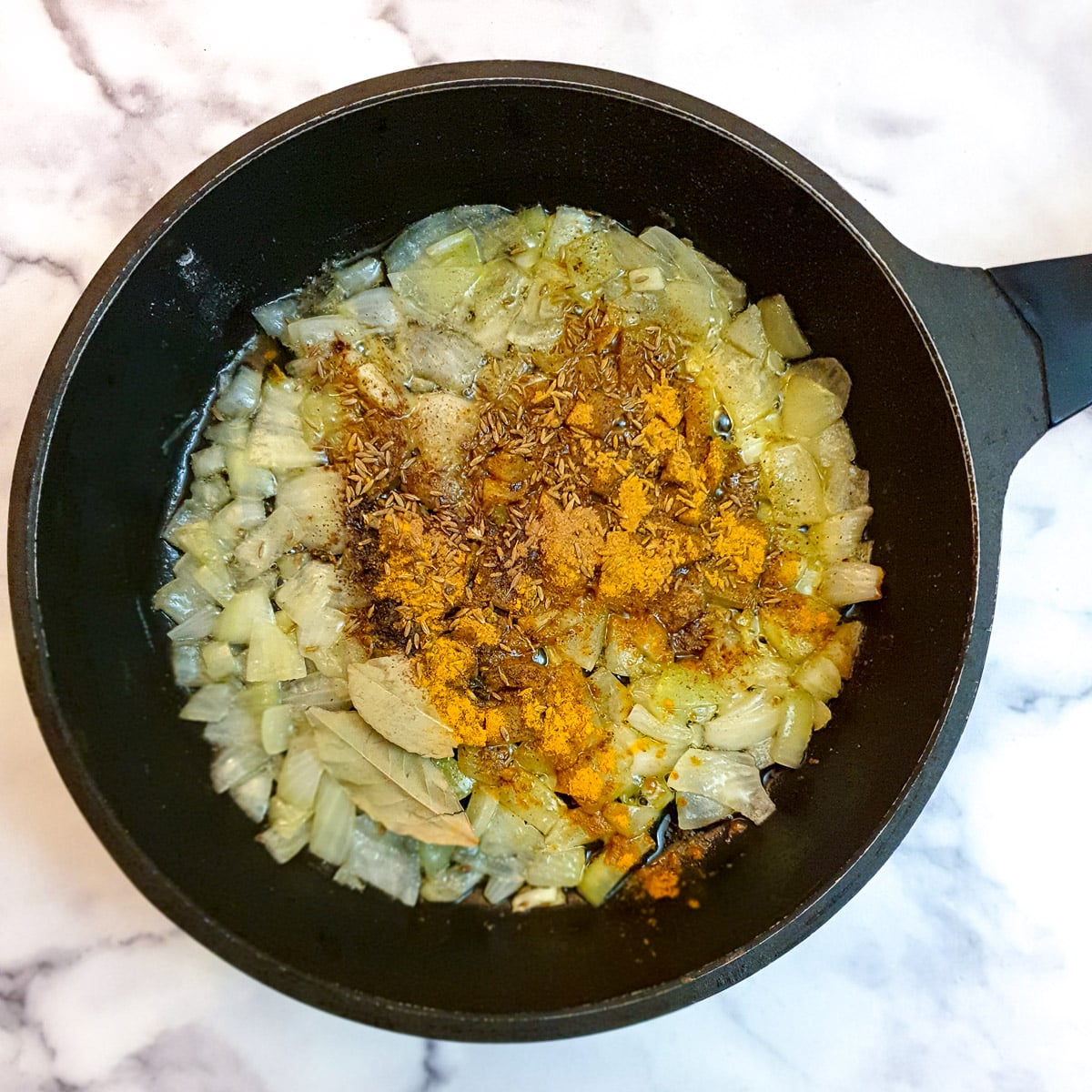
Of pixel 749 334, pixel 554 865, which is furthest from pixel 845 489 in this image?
pixel 554 865

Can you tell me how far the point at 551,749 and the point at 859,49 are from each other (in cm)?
124

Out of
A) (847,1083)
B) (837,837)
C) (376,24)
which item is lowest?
(847,1083)

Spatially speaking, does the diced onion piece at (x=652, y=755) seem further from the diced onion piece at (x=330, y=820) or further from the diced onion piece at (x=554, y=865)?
the diced onion piece at (x=330, y=820)

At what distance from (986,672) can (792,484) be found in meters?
0.44

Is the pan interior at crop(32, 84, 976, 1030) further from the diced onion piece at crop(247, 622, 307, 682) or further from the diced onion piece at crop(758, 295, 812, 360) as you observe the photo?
the diced onion piece at crop(247, 622, 307, 682)

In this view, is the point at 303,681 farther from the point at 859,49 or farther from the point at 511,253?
the point at 859,49

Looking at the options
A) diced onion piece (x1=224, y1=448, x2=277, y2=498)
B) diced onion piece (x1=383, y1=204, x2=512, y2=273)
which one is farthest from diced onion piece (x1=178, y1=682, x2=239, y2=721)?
diced onion piece (x1=383, y1=204, x2=512, y2=273)

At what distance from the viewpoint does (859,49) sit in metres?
1.48

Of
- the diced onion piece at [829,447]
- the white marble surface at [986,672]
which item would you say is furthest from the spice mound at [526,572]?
the white marble surface at [986,672]

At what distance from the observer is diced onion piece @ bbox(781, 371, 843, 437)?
1.42m

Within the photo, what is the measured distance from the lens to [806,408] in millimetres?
1427

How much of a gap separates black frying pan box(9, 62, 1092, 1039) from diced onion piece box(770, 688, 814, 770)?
0.14ft

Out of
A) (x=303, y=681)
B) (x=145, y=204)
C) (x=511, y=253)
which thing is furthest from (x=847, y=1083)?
(x=145, y=204)

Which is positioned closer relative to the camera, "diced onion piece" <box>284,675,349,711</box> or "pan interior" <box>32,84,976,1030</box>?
"pan interior" <box>32,84,976,1030</box>
